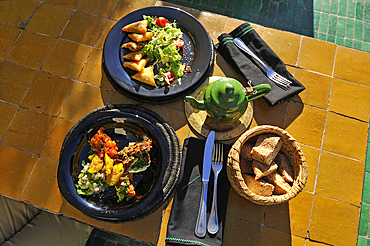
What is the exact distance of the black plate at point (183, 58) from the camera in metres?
1.23

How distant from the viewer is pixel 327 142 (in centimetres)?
130

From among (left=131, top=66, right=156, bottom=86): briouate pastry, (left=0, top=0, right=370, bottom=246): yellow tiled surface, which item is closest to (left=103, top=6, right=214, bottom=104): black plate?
(left=131, top=66, right=156, bottom=86): briouate pastry

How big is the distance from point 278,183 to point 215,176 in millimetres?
283

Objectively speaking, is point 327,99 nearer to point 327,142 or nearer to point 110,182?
point 327,142

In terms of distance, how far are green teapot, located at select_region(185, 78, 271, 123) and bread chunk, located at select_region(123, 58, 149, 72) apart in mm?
367

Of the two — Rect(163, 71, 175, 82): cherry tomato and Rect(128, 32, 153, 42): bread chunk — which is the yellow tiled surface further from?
Rect(128, 32, 153, 42): bread chunk

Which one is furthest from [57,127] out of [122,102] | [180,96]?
[180,96]

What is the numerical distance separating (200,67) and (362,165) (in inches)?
41.1

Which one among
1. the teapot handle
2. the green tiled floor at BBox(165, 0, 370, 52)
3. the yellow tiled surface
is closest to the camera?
the teapot handle

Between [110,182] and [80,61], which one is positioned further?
[80,61]

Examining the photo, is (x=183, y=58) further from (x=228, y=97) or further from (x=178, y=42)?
(x=228, y=97)

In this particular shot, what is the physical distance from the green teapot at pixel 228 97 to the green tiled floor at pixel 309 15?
173 centimetres

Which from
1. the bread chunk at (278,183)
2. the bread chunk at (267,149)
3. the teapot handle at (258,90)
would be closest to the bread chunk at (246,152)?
the bread chunk at (267,149)

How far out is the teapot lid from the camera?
3.23 ft
